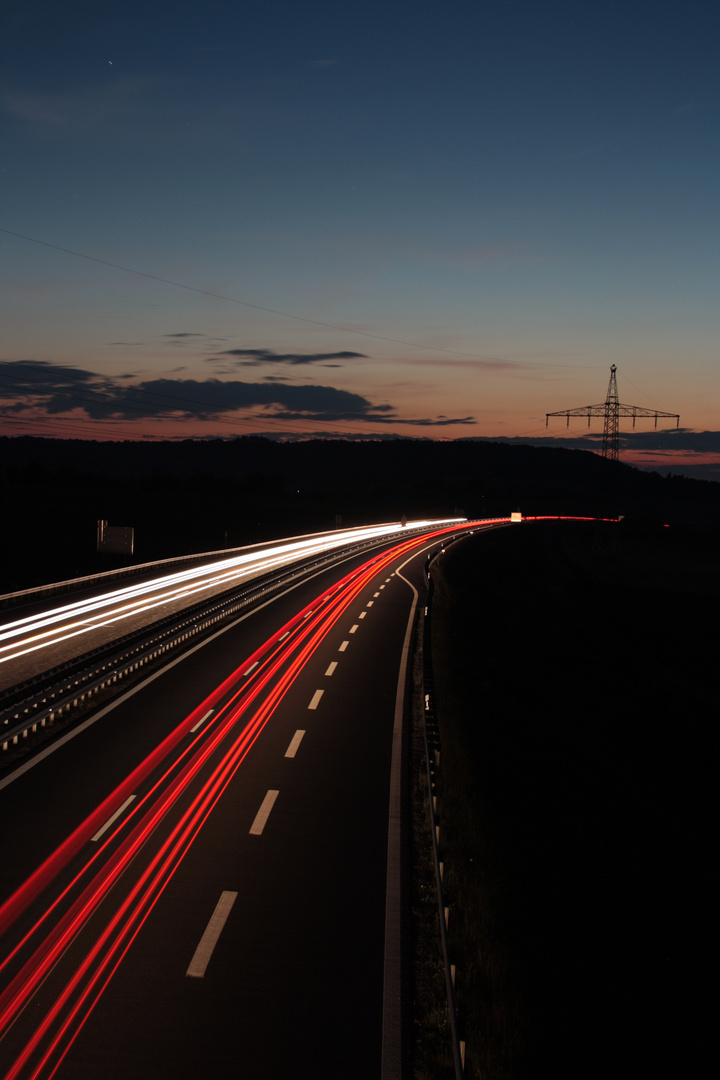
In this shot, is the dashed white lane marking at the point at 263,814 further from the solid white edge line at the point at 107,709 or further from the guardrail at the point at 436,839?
the solid white edge line at the point at 107,709

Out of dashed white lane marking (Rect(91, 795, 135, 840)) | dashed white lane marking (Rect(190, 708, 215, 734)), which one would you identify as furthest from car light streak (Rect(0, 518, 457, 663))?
dashed white lane marking (Rect(91, 795, 135, 840))

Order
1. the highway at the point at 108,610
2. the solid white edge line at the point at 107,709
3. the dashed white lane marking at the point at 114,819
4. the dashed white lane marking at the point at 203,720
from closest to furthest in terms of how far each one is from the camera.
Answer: the dashed white lane marking at the point at 114,819 → the solid white edge line at the point at 107,709 → the dashed white lane marking at the point at 203,720 → the highway at the point at 108,610

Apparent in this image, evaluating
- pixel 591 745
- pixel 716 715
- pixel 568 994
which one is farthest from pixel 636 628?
pixel 568 994

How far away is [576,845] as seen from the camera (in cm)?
1625

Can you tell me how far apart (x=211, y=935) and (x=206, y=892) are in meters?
1.04

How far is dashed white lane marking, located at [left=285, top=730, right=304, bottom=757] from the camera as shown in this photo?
53.4ft

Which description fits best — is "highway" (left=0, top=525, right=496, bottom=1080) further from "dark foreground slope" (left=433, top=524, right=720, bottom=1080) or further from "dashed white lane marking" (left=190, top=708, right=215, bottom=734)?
"dark foreground slope" (left=433, top=524, right=720, bottom=1080)

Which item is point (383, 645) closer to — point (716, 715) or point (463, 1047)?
point (716, 715)

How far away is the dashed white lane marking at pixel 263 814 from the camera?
12420 millimetres

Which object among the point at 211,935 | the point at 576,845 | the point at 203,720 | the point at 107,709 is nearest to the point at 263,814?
the point at 211,935

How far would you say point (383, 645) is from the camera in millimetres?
28984

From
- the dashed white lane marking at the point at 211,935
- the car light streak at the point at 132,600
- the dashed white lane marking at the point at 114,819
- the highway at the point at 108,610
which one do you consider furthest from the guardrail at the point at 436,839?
the car light streak at the point at 132,600

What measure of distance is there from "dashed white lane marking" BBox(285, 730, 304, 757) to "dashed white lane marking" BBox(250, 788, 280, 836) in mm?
2146

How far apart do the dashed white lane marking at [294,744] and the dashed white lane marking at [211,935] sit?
233 inches
